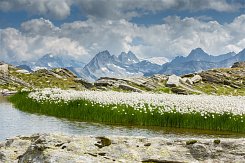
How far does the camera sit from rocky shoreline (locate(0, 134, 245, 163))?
25.2ft

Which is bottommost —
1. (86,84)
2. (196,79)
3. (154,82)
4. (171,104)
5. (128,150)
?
(128,150)

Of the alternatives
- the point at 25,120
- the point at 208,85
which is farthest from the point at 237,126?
the point at 208,85

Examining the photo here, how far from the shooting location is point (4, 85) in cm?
12300

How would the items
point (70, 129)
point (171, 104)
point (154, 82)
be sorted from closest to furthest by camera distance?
point (70, 129)
point (171, 104)
point (154, 82)

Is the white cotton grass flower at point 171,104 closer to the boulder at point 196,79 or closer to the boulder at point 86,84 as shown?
the boulder at point 86,84

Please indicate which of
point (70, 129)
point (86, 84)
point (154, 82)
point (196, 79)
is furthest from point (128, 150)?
point (86, 84)

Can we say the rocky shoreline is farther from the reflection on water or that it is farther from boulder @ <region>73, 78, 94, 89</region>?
boulder @ <region>73, 78, 94, 89</region>

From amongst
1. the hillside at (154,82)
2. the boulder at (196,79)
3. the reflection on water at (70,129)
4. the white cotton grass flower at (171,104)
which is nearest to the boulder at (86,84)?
the hillside at (154,82)

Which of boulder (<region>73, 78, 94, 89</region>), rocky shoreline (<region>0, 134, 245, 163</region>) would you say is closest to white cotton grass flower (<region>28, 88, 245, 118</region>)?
rocky shoreline (<region>0, 134, 245, 163</region>)

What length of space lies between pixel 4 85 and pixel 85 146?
11972cm

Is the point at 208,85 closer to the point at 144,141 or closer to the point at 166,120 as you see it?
the point at 166,120

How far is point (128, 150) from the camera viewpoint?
8281 millimetres

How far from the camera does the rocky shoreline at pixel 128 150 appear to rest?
25.2 ft

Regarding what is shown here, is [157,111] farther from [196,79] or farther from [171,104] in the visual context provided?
[196,79]
